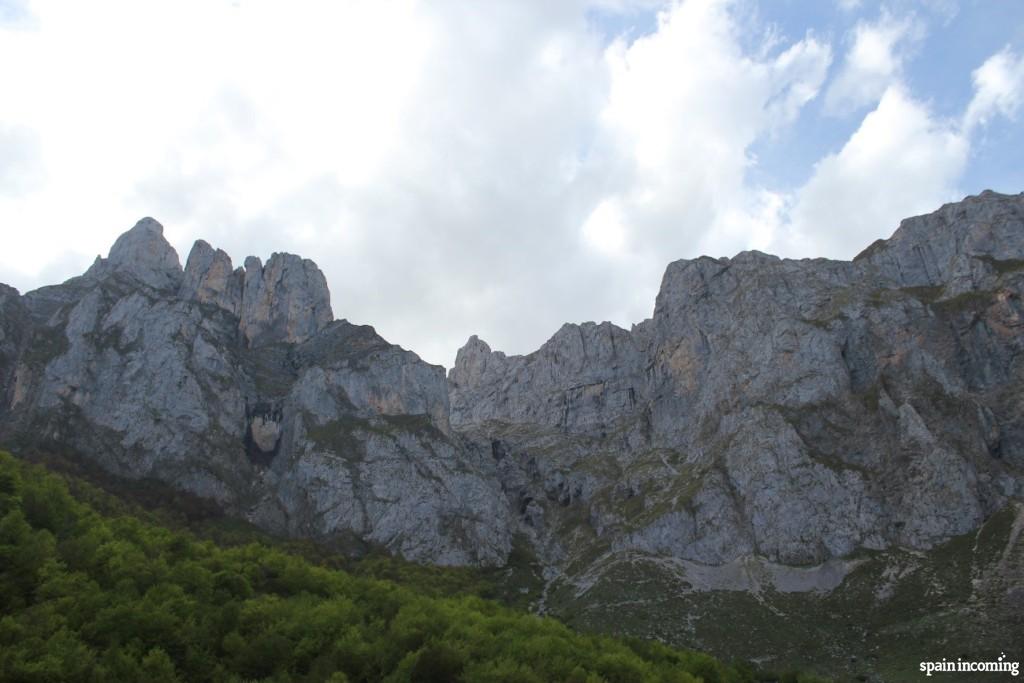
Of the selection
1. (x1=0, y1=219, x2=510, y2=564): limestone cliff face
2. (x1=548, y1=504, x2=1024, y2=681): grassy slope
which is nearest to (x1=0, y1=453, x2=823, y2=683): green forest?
(x1=548, y1=504, x2=1024, y2=681): grassy slope

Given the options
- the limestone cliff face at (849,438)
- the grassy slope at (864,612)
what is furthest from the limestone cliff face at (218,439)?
the grassy slope at (864,612)

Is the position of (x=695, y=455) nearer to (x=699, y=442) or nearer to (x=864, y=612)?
(x=699, y=442)

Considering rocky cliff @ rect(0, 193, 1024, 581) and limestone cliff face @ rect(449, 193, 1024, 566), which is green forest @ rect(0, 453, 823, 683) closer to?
limestone cliff face @ rect(449, 193, 1024, 566)

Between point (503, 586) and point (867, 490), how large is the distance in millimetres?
77008

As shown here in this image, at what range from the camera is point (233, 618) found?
195 ft

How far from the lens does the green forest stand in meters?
47.6

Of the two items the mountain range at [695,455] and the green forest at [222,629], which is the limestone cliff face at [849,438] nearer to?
the mountain range at [695,455]

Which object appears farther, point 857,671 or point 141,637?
point 857,671

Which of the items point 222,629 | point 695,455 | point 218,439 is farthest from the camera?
point 695,455

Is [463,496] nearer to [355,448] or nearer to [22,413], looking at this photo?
[355,448]

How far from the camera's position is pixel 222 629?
58000 millimetres

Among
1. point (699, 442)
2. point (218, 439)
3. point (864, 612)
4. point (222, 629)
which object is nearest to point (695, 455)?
point (699, 442)

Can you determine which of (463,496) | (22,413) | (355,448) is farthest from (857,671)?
(22,413)

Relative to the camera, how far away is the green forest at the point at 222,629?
47562 mm
